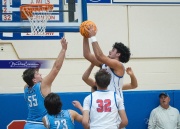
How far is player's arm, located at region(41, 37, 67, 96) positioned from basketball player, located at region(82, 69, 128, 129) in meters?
0.79

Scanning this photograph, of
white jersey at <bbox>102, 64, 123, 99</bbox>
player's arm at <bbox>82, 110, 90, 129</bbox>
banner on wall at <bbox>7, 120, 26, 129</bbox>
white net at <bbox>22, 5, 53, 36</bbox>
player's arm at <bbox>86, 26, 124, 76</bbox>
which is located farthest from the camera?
Result: banner on wall at <bbox>7, 120, 26, 129</bbox>

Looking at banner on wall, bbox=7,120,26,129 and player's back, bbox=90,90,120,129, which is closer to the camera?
player's back, bbox=90,90,120,129

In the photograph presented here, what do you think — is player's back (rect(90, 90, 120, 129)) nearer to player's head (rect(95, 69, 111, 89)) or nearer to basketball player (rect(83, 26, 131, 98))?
player's head (rect(95, 69, 111, 89))

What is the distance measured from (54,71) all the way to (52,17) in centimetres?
127

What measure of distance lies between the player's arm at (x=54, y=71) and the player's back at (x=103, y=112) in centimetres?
85

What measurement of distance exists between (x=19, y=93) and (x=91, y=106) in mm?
3286

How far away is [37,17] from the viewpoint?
591 cm

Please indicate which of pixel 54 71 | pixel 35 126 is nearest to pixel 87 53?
pixel 54 71

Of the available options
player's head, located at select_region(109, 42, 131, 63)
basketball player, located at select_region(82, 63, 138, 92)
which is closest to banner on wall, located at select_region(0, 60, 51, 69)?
basketball player, located at select_region(82, 63, 138, 92)

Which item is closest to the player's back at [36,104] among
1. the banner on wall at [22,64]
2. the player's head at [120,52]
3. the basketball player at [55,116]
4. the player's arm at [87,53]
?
the basketball player at [55,116]

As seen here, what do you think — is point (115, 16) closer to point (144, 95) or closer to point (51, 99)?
point (144, 95)

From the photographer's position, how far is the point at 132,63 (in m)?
7.87

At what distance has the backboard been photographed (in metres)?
5.94

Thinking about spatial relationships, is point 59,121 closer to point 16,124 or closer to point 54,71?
point 54,71
